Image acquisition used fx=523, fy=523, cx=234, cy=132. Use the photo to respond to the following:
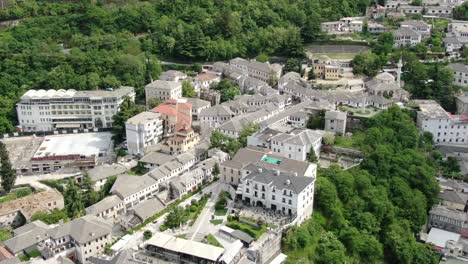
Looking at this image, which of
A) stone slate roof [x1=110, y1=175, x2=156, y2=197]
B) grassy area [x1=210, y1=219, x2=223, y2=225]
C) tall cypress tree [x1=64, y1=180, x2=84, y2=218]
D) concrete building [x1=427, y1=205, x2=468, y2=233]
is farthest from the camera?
concrete building [x1=427, y1=205, x2=468, y2=233]

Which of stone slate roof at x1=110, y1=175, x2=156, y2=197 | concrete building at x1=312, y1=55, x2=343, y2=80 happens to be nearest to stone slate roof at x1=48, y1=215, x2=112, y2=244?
stone slate roof at x1=110, y1=175, x2=156, y2=197

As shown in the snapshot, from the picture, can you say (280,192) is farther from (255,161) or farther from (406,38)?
(406,38)

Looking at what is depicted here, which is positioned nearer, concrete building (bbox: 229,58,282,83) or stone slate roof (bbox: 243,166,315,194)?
stone slate roof (bbox: 243,166,315,194)

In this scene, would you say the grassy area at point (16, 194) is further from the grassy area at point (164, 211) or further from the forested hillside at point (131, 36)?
the forested hillside at point (131, 36)

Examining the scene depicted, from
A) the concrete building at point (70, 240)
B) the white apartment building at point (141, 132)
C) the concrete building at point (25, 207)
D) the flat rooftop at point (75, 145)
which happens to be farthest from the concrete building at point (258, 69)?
the concrete building at point (70, 240)

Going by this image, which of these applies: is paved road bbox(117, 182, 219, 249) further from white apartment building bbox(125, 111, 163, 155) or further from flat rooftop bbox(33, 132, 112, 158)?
flat rooftop bbox(33, 132, 112, 158)

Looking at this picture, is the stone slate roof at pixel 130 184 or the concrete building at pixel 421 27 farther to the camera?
the concrete building at pixel 421 27
